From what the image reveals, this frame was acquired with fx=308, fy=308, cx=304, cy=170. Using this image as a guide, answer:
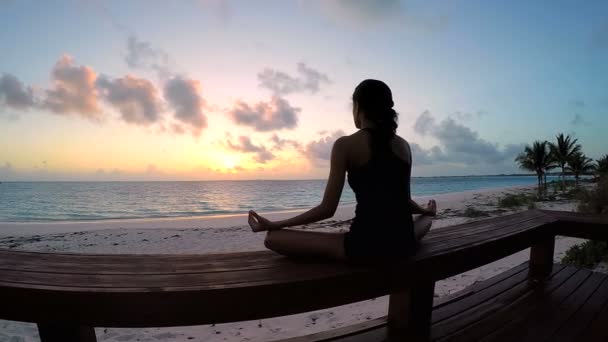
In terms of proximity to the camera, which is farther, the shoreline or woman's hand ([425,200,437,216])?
the shoreline

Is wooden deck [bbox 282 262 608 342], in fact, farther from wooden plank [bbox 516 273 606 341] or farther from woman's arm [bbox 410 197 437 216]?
woman's arm [bbox 410 197 437 216]

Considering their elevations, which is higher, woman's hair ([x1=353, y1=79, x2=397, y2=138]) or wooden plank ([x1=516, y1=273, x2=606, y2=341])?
woman's hair ([x1=353, y1=79, x2=397, y2=138])

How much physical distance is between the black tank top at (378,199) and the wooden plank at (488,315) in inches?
44.0

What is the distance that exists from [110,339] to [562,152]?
151ft

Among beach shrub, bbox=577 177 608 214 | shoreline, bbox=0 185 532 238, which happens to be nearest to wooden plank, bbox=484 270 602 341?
beach shrub, bbox=577 177 608 214

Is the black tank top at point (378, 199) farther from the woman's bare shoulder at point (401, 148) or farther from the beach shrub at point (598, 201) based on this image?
the beach shrub at point (598, 201)

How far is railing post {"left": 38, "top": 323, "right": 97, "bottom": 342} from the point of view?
1375 mm

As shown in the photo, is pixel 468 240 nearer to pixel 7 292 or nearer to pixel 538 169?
pixel 7 292

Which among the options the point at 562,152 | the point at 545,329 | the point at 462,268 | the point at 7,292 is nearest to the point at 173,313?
the point at 7,292

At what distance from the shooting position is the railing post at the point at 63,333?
54.1 inches

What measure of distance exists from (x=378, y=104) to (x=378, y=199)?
54cm

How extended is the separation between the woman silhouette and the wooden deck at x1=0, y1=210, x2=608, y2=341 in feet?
0.30

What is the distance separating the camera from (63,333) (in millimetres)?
1408

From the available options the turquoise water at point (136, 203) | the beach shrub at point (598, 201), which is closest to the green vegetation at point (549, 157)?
→ the turquoise water at point (136, 203)
